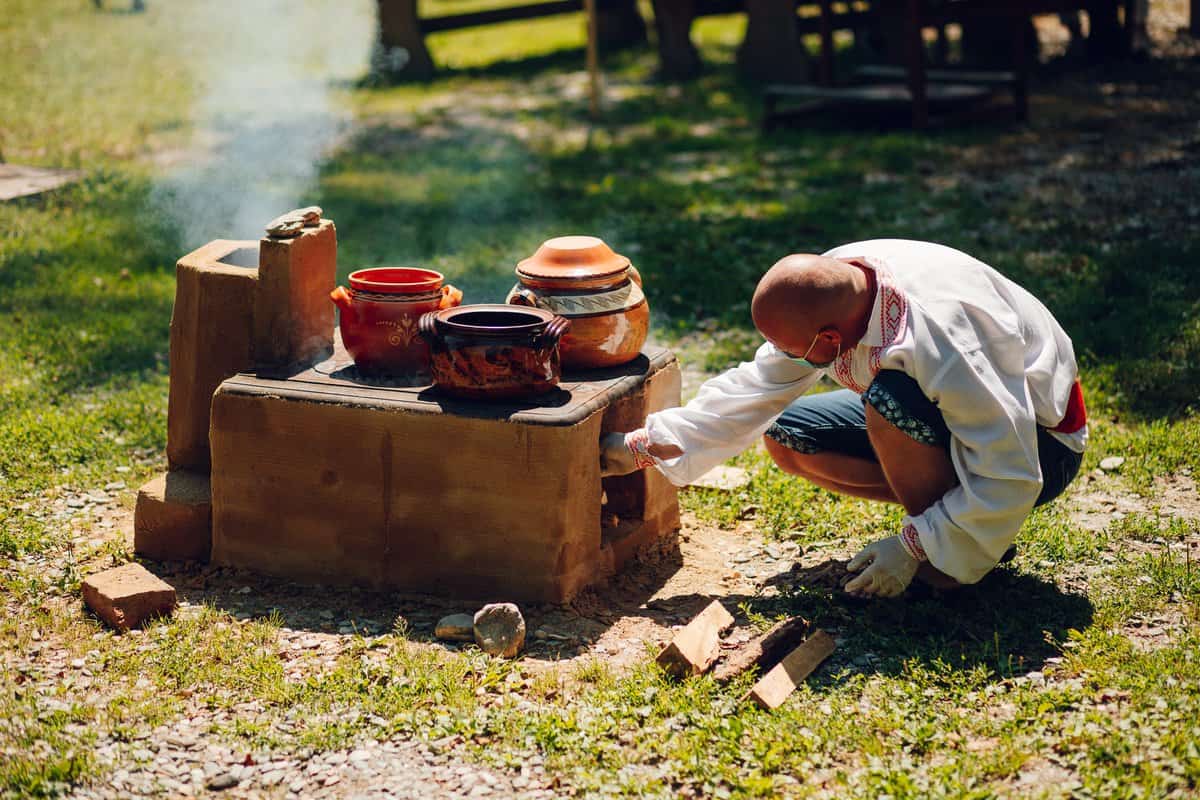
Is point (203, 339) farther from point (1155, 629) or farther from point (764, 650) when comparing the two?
point (1155, 629)

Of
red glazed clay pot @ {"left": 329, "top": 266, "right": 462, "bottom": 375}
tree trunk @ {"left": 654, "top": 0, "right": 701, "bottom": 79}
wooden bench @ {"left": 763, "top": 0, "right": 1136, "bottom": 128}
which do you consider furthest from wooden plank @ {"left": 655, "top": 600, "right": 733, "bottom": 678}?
tree trunk @ {"left": 654, "top": 0, "right": 701, "bottom": 79}

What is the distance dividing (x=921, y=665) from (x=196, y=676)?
197 cm

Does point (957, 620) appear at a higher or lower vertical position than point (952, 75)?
lower

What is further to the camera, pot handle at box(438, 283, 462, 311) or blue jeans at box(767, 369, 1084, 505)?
pot handle at box(438, 283, 462, 311)

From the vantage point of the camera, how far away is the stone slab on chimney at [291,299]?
13.6 feet

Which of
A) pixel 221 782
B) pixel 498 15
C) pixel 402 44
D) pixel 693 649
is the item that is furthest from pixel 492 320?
pixel 498 15

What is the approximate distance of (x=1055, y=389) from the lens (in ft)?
12.0

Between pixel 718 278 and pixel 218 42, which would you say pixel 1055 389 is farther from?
pixel 218 42

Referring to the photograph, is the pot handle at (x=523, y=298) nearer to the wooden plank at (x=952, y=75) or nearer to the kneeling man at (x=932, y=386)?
the kneeling man at (x=932, y=386)

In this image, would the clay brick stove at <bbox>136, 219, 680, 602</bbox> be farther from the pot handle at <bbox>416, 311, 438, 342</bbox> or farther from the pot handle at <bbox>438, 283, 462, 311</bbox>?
the pot handle at <bbox>438, 283, 462, 311</bbox>

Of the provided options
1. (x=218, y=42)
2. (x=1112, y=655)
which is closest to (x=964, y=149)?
(x=1112, y=655)

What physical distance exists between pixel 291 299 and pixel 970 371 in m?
2.12

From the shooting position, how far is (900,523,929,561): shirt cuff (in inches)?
144

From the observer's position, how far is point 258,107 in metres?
12.5
